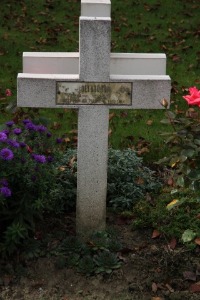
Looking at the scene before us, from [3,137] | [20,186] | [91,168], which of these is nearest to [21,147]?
[3,137]

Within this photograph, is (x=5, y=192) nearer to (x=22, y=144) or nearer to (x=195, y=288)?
(x=22, y=144)

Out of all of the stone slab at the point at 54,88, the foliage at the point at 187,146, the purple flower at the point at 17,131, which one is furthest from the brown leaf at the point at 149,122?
the foliage at the point at 187,146

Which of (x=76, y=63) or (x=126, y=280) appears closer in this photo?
(x=126, y=280)

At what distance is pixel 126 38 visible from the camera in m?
10.7

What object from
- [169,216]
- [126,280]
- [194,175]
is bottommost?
[126,280]

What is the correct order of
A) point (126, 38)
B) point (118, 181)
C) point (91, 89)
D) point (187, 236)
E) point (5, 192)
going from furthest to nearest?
point (126, 38) → point (118, 181) → point (91, 89) → point (187, 236) → point (5, 192)

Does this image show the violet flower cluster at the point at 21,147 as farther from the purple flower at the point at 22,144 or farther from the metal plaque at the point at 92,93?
the metal plaque at the point at 92,93

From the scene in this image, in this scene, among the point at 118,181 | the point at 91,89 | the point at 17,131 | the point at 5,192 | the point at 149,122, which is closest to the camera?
the point at 5,192

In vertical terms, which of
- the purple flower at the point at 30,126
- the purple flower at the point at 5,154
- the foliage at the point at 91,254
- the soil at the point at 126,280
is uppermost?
the purple flower at the point at 30,126

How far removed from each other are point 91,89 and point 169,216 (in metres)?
1.05

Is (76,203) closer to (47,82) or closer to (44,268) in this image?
(44,268)

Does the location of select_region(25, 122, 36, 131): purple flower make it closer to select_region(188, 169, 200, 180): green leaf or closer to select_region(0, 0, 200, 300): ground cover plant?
select_region(0, 0, 200, 300): ground cover plant

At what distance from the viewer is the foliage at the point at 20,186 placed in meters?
4.38

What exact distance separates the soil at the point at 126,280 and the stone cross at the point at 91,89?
1.43 ft
